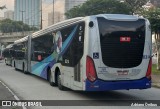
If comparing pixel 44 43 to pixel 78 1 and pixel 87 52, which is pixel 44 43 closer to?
pixel 87 52

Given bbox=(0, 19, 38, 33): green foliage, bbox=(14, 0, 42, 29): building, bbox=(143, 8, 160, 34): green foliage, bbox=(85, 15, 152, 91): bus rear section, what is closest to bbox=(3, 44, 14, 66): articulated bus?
bbox=(143, 8, 160, 34): green foliage

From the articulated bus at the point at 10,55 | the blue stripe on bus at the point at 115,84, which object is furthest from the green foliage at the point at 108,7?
the blue stripe on bus at the point at 115,84

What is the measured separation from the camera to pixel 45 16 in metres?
71.8

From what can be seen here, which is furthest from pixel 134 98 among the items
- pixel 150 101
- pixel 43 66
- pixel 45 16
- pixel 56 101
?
pixel 45 16

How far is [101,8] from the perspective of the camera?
202ft

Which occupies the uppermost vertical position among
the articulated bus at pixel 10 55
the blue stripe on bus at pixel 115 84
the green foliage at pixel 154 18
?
the green foliage at pixel 154 18

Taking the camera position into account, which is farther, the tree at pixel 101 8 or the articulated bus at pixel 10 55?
the tree at pixel 101 8

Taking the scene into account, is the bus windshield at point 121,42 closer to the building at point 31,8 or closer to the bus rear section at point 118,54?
the bus rear section at point 118,54

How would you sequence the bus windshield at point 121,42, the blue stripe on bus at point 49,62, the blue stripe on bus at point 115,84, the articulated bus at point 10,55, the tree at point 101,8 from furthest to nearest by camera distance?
1. the tree at point 101,8
2. the articulated bus at point 10,55
3. the blue stripe on bus at point 49,62
4. the bus windshield at point 121,42
5. the blue stripe on bus at point 115,84

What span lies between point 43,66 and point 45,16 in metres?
51.6

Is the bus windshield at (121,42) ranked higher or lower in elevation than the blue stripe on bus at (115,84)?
higher

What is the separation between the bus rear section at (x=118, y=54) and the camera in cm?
1330

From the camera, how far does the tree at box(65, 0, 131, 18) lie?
195ft

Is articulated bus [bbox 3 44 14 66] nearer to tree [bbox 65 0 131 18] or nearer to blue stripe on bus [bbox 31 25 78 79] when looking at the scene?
blue stripe on bus [bbox 31 25 78 79]
